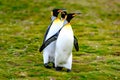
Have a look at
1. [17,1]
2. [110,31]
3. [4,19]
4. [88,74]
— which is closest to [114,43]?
[110,31]

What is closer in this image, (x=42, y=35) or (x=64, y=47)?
(x=64, y=47)

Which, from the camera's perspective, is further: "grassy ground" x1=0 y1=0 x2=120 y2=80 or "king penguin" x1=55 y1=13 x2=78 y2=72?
"grassy ground" x1=0 y1=0 x2=120 y2=80

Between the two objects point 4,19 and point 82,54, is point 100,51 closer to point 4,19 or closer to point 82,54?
point 82,54

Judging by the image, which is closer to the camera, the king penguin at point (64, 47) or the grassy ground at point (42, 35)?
the king penguin at point (64, 47)

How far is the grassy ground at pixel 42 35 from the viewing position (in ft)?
59.9

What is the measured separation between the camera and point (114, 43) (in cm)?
2780

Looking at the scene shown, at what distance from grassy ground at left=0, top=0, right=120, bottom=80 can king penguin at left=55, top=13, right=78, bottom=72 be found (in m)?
0.51

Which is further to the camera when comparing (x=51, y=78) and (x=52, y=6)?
(x=52, y=6)

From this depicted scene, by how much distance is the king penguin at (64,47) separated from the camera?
59.0 feet

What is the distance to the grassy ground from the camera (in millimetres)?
18250

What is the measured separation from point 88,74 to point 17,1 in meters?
25.9

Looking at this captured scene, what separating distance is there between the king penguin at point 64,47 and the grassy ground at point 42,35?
1.66 feet

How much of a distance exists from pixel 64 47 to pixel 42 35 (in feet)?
42.4

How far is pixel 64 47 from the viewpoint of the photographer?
18.1 m
